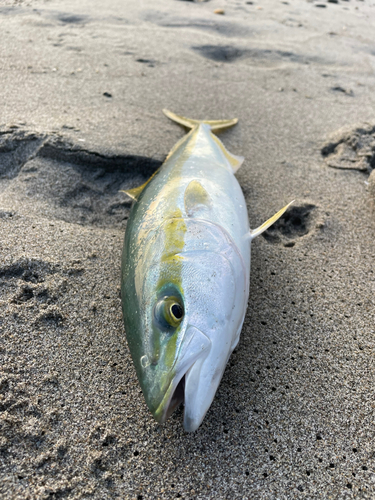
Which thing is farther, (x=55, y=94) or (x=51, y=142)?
(x=55, y=94)

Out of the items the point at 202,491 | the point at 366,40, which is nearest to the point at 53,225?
the point at 202,491

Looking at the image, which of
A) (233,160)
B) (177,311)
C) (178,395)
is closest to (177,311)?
(177,311)

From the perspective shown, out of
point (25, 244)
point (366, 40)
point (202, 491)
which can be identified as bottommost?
point (202, 491)

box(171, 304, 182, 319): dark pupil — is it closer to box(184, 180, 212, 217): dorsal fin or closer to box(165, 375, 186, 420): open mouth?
box(165, 375, 186, 420): open mouth

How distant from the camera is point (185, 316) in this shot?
134 centimetres

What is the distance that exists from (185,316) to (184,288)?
0.12m

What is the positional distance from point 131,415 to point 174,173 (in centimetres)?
135

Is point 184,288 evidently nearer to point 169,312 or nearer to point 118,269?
point 169,312

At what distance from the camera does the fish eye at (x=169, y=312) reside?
134 cm

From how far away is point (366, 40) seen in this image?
16.9ft

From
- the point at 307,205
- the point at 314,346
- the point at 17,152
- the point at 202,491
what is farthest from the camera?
the point at 17,152

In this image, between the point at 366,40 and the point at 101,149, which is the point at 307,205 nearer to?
the point at 101,149

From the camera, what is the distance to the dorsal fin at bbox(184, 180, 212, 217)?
180 cm

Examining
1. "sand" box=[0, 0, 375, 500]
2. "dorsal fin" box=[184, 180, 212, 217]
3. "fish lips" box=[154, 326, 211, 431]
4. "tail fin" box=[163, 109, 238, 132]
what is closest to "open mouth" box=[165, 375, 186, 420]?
"fish lips" box=[154, 326, 211, 431]
